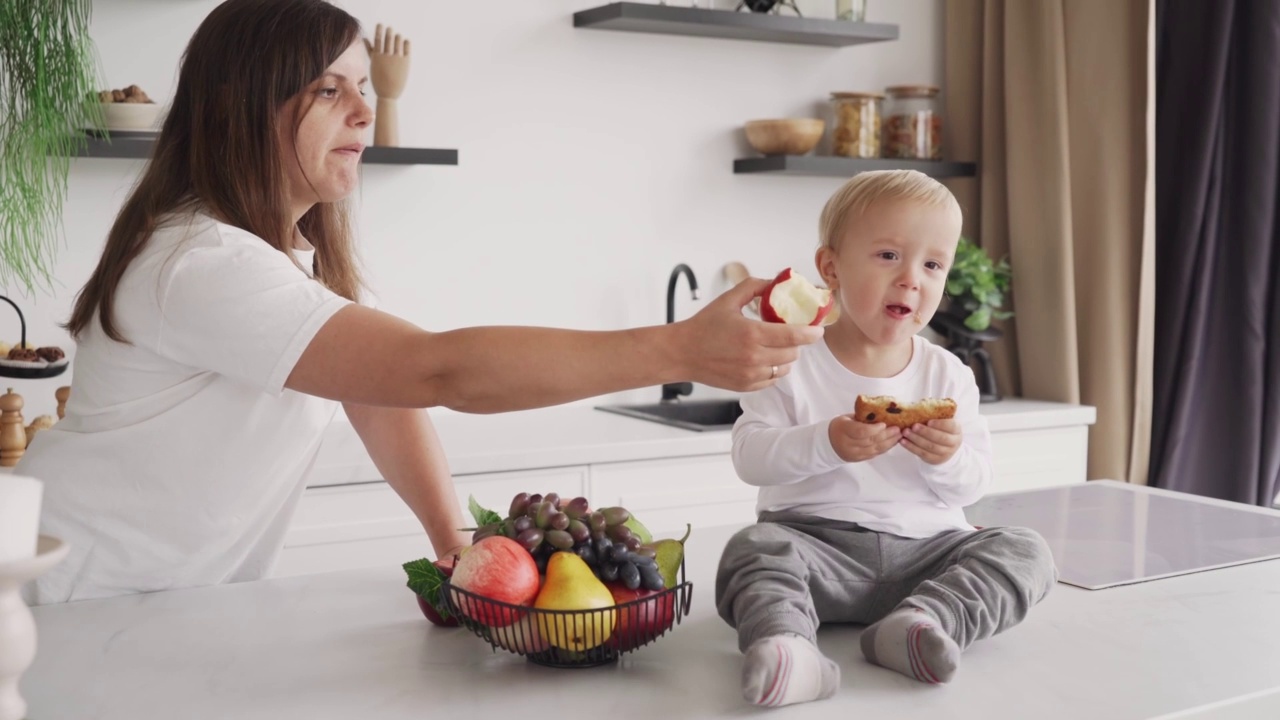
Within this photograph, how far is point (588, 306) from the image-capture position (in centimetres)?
345

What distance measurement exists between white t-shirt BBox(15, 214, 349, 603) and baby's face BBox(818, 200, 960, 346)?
0.68 m

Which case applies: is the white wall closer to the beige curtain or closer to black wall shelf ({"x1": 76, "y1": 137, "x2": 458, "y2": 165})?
black wall shelf ({"x1": 76, "y1": 137, "x2": 458, "y2": 165})

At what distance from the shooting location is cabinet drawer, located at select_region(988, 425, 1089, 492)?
130 inches

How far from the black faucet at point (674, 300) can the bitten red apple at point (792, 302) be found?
2.07m

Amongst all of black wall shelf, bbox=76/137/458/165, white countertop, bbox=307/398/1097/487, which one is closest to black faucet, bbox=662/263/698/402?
white countertop, bbox=307/398/1097/487

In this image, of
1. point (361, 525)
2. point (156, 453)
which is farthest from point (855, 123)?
point (156, 453)

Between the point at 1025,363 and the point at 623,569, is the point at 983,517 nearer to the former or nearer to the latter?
the point at 623,569

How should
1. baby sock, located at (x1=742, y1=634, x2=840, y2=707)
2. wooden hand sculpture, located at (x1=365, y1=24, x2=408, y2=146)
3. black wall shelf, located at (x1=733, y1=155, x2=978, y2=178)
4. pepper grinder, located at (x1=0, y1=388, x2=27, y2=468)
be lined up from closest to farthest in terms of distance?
baby sock, located at (x1=742, y1=634, x2=840, y2=707), pepper grinder, located at (x1=0, y1=388, x2=27, y2=468), wooden hand sculpture, located at (x1=365, y1=24, x2=408, y2=146), black wall shelf, located at (x1=733, y1=155, x2=978, y2=178)

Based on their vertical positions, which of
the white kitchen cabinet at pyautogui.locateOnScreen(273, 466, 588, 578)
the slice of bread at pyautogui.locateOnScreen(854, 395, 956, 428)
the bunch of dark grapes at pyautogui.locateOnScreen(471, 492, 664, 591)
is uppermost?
the slice of bread at pyautogui.locateOnScreen(854, 395, 956, 428)

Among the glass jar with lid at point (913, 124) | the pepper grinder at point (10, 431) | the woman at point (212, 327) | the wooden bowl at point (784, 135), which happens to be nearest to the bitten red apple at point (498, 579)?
the woman at point (212, 327)

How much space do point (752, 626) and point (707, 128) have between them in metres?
2.58

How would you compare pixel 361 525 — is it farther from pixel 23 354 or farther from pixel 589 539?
pixel 589 539

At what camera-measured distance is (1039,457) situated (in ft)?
11.1

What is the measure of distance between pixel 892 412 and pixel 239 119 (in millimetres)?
848
